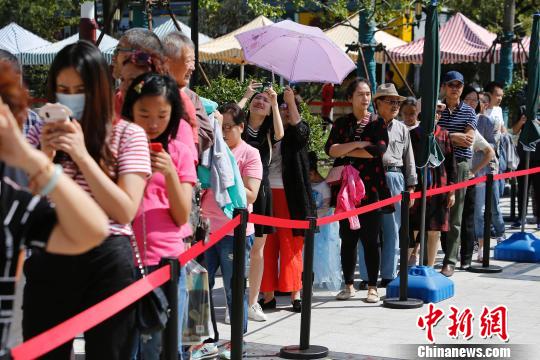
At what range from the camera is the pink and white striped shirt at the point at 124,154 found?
3.56m

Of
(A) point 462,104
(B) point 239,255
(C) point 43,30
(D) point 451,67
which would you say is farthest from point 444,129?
(C) point 43,30

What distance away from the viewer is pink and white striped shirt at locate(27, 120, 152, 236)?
3.56 meters

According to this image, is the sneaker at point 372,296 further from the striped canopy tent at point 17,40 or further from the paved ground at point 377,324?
the striped canopy tent at point 17,40

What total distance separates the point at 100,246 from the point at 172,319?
31.8 inches

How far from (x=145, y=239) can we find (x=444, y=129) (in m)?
5.72

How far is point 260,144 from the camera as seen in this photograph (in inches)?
304

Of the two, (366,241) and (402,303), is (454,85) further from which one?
(402,303)

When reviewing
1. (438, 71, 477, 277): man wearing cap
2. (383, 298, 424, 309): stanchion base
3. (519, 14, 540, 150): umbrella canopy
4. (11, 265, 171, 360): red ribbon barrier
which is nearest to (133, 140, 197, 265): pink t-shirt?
(11, 265, 171, 360): red ribbon barrier

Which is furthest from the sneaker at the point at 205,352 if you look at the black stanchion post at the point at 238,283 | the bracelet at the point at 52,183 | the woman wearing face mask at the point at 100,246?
the bracelet at the point at 52,183

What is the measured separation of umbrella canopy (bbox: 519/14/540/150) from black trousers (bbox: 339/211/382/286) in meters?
2.87

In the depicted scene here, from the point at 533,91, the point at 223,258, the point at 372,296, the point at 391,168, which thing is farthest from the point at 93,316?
the point at 533,91

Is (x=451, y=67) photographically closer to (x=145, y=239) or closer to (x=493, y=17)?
(x=493, y=17)

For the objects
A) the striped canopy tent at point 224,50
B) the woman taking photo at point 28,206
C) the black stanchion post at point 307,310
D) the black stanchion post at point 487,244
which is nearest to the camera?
the woman taking photo at point 28,206

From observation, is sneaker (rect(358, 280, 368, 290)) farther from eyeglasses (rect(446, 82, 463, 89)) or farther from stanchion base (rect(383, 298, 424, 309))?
eyeglasses (rect(446, 82, 463, 89))
